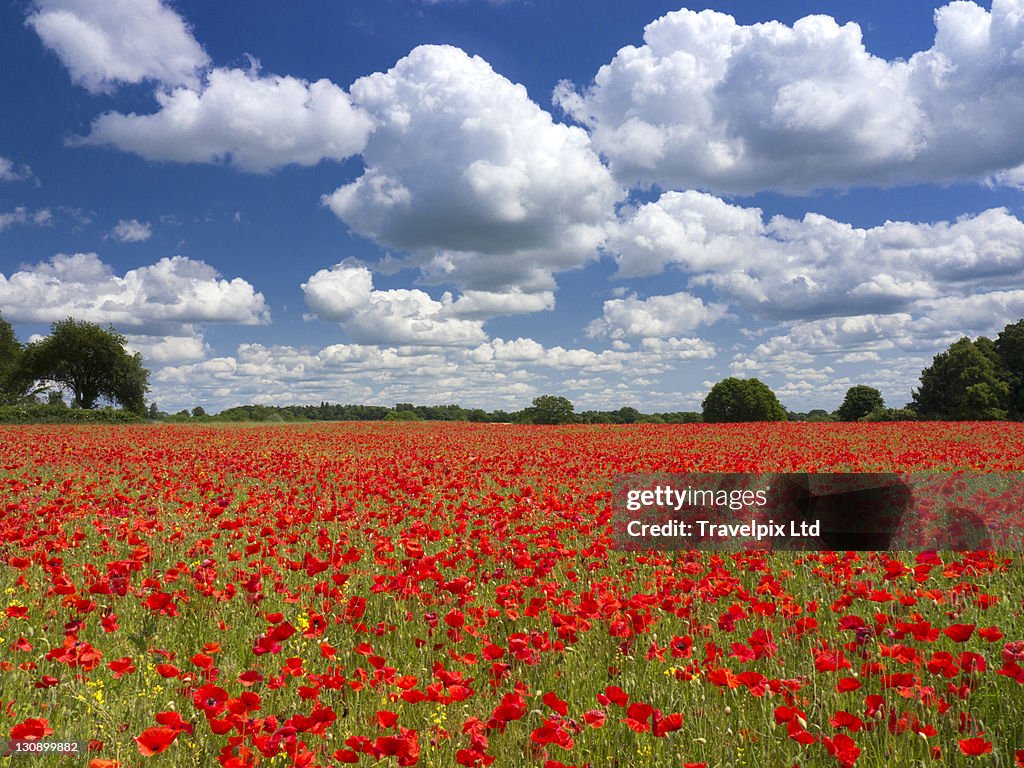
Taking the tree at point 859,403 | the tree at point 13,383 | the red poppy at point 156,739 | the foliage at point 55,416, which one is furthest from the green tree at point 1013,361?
the tree at point 13,383

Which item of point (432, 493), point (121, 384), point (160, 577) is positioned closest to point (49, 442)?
point (432, 493)

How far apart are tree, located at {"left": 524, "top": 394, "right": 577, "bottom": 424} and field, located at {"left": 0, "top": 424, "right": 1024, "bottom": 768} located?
53874 millimetres

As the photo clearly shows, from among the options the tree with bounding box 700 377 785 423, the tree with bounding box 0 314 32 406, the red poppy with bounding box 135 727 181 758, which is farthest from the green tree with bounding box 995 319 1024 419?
the tree with bounding box 0 314 32 406

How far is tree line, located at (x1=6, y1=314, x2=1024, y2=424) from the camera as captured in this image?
51688mm

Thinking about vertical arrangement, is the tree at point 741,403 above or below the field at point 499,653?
above

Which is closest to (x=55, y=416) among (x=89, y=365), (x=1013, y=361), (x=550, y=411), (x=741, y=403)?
(x=89, y=365)

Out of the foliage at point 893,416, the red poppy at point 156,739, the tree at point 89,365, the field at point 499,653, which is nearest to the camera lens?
the red poppy at point 156,739

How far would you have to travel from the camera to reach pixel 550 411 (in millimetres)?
65188

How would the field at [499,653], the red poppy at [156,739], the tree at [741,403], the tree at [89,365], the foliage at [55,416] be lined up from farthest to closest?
the tree at [89,365]
the tree at [741,403]
the foliage at [55,416]
the field at [499,653]
the red poppy at [156,739]

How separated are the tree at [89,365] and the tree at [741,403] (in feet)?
190

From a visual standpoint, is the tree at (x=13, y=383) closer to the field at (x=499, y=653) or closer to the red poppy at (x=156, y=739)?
the field at (x=499, y=653)

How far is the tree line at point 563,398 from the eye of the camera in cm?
5169

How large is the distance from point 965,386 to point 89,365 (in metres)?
84.0

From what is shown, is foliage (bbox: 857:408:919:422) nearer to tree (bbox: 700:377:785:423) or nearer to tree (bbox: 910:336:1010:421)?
tree (bbox: 910:336:1010:421)
